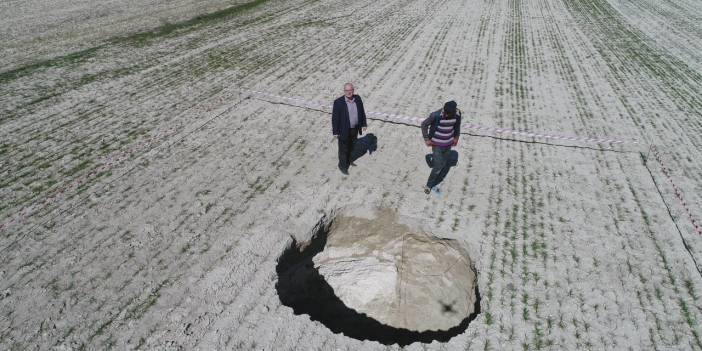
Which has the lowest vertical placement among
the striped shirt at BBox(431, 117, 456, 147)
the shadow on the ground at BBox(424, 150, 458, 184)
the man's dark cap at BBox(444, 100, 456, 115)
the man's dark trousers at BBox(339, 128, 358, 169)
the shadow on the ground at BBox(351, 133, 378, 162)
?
the shadow on the ground at BBox(424, 150, 458, 184)

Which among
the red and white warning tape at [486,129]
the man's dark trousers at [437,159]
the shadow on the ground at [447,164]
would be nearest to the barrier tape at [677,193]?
the red and white warning tape at [486,129]

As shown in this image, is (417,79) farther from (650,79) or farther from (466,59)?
(650,79)

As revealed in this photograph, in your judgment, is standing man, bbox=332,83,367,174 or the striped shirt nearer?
the striped shirt

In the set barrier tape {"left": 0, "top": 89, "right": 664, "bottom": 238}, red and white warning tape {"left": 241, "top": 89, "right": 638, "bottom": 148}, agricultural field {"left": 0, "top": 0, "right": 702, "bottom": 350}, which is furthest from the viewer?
red and white warning tape {"left": 241, "top": 89, "right": 638, "bottom": 148}

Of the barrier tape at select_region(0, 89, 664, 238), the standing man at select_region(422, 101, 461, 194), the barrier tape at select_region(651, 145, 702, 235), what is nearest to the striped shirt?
the standing man at select_region(422, 101, 461, 194)

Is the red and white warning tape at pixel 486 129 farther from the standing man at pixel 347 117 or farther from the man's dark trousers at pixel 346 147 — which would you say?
the standing man at pixel 347 117

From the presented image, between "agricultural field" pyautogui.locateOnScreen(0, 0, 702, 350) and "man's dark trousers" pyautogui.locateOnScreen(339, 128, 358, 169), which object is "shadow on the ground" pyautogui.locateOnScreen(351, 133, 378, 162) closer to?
"agricultural field" pyautogui.locateOnScreen(0, 0, 702, 350)

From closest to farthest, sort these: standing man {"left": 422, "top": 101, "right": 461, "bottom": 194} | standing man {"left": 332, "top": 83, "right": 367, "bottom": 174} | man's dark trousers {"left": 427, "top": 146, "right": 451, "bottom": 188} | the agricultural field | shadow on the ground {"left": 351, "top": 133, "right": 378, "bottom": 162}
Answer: the agricultural field < standing man {"left": 422, "top": 101, "right": 461, "bottom": 194} < man's dark trousers {"left": 427, "top": 146, "right": 451, "bottom": 188} < standing man {"left": 332, "top": 83, "right": 367, "bottom": 174} < shadow on the ground {"left": 351, "top": 133, "right": 378, "bottom": 162}
